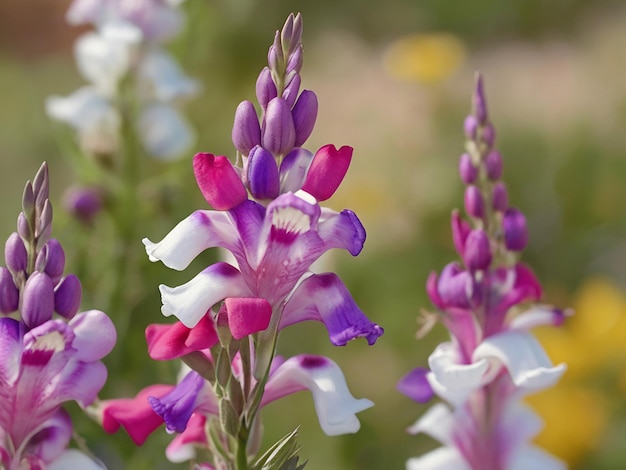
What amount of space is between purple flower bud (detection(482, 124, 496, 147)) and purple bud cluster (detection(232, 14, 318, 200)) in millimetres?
136

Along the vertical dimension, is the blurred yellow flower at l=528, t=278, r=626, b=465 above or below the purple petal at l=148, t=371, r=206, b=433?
above

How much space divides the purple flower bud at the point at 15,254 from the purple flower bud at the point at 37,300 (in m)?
0.01

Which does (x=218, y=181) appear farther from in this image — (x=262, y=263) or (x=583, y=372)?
(x=583, y=372)

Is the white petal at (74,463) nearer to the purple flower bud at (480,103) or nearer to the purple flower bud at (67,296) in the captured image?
the purple flower bud at (67,296)

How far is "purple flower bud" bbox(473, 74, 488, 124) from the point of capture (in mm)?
488

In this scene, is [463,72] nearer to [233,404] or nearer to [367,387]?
[367,387]

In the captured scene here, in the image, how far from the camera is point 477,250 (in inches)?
18.7

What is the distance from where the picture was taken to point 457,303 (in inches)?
19.0

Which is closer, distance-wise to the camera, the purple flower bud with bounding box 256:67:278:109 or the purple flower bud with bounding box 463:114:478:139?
the purple flower bud with bounding box 256:67:278:109

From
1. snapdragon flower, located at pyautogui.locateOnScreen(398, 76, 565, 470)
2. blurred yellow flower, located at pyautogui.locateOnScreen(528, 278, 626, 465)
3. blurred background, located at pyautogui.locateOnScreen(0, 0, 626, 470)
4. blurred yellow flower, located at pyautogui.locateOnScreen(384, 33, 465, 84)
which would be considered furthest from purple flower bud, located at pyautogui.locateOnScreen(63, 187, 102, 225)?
blurred yellow flower, located at pyautogui.locateOnScreen(384, 33, 465, 84)

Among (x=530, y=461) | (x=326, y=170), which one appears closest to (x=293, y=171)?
(x=326, y=170)

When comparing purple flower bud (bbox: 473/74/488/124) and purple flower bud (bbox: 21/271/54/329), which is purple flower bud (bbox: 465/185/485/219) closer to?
purple flower bud (bbox: 473/74/488/124)

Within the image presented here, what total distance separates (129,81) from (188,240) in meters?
0.49

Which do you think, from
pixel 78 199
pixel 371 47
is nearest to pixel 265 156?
pixel 78 199
